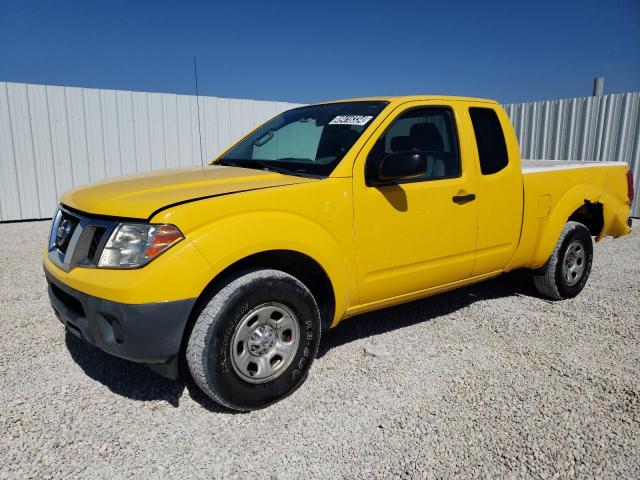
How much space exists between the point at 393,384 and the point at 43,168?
9396mm

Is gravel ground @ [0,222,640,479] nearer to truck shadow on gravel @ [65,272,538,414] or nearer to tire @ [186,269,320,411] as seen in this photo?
truck shadow on gravel @ [65,272,538,414]

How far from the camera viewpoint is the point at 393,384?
310cm

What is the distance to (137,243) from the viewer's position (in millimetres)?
2393

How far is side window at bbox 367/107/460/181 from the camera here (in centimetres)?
347

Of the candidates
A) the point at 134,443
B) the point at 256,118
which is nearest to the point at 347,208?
the point at 134,443

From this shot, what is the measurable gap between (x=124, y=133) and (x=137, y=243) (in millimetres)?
8998

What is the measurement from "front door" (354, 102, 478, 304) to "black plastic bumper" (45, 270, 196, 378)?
1219 millimetres

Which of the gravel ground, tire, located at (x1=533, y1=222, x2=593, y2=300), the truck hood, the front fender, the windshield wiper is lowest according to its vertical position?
the gravel ground

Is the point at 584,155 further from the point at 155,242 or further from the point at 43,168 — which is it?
the point at 43,168

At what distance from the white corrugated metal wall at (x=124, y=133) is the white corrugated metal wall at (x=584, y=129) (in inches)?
0.8

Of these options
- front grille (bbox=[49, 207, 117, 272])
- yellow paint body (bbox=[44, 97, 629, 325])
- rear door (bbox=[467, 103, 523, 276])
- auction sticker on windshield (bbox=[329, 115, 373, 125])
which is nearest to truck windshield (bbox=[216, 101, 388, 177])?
auction sticker on windshield (bbox=[329, 115, 373, 125])

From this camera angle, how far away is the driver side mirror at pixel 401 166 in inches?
115

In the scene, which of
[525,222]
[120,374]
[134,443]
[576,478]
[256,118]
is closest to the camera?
[576,478]

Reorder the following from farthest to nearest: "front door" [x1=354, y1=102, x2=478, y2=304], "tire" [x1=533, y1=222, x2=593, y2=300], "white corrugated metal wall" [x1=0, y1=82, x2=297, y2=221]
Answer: "white corrugated metal wall" [x1=0, y1=82, x2=297, y2=221] → "tire" [x1=533, y1=222, x2=593, y2=300] → "front door" [x1=354, y1=102, x2=478, y2=304]
